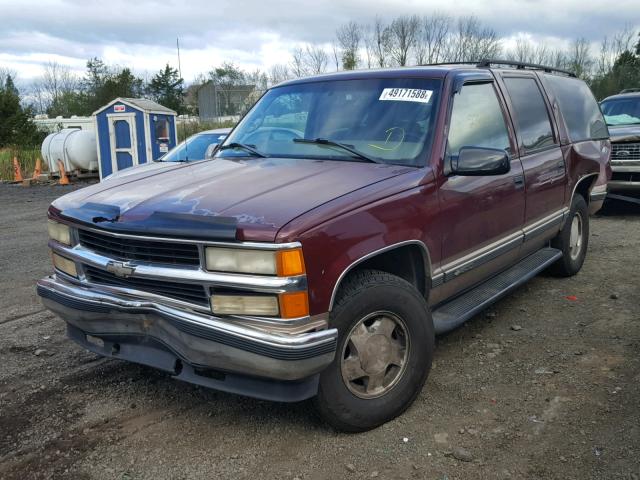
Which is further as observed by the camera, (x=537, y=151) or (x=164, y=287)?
(x=537, y=151)

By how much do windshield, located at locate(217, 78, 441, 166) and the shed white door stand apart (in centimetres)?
1367

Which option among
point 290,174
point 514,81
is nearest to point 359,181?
point 290,174

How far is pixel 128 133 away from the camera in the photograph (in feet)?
56.2

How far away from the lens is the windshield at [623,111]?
32.5ft

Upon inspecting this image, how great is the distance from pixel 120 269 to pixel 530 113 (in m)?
3.49

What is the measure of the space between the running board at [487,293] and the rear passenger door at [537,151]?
293mm

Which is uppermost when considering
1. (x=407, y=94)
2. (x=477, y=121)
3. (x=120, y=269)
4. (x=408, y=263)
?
(x=407, y=94)

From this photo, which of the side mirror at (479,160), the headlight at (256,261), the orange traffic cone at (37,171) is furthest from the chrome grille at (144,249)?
the orange traffic cone at (37,171)

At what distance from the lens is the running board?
147 inches

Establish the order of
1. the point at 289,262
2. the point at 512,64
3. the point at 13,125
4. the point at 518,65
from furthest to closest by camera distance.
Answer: the point at 13,125, the point at 518,65, the point at 512,64, the point at 289,262

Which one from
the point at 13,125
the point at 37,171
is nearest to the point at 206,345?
the point at 37,171

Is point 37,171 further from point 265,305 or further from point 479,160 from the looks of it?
point 265,305

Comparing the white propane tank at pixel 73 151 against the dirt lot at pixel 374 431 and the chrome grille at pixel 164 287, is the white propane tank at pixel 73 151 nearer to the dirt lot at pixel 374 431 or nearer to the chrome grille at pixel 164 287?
the dirt lot at pixel 374 431

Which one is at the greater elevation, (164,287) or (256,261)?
(256,261)
